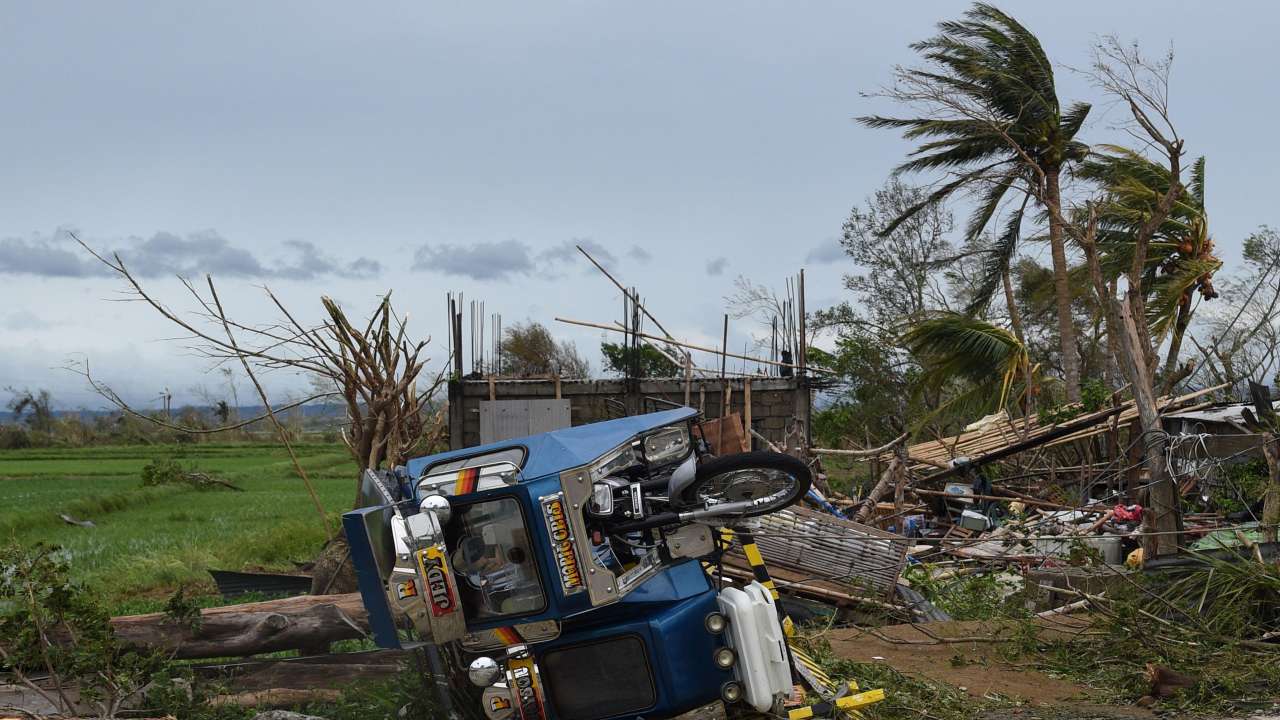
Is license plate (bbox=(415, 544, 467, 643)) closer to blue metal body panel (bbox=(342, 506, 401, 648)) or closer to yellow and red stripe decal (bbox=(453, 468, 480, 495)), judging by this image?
blue metal body panel (bbox=(342, 506, 401, 648))

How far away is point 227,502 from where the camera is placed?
80.0ft

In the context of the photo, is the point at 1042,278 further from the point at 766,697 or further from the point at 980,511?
the point at 766,697

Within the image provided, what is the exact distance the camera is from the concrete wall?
59.0ft

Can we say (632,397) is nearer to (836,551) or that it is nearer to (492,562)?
(836,551)

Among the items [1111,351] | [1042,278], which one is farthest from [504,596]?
[1042,278]

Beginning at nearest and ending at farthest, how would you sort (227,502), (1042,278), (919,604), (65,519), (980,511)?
1. (919,604)
2. (980,511)
3. (65,519)
4. (227,502)
5. (1042,278)

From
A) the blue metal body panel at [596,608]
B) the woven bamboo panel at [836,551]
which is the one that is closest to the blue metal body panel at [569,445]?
the blue metal body panel at [596,608]

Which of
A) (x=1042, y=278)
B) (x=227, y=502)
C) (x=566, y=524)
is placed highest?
(x=1042, y=278)

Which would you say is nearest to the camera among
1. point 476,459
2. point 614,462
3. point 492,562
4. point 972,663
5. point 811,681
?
point 492,562

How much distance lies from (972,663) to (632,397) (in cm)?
1025

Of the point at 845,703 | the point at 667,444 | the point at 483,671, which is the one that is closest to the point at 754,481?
the point at 667,444

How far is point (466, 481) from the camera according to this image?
5500 mm

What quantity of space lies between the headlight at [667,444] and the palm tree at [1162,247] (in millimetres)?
15224

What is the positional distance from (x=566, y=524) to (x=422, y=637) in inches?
34.4
